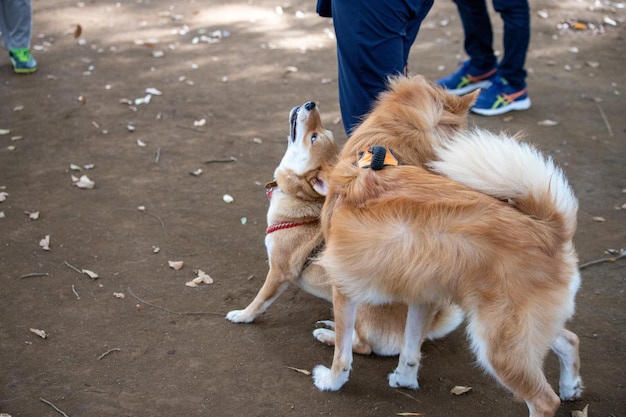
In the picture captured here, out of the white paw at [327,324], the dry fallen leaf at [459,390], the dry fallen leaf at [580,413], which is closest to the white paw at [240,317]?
the white paw at [327,324]

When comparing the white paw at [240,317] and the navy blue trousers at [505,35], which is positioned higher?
the navy blue trousers at [505,35]

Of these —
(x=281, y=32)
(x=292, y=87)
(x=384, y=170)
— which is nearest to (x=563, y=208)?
(x=384, y=170)

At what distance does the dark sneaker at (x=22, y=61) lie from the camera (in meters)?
6.44

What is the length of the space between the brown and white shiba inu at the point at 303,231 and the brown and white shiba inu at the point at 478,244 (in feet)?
1.84

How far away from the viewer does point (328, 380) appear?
307cm

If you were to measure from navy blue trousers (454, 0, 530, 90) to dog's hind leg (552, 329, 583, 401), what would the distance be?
338 centimetres

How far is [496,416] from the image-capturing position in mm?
2934

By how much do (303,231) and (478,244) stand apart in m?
1.22

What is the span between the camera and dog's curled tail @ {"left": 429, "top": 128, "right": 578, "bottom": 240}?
2432 millimetres

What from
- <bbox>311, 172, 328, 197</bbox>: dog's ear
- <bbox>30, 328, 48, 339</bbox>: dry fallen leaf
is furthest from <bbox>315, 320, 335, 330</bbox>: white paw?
<bbox>30, 328, 48, 339</bbox>: dry fallen leaf

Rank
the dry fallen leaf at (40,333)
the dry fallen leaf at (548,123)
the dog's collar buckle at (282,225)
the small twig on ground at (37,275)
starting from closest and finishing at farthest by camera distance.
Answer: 1. the dry fallen leaf at (40,333)
2. the dog's collar buckle at (282,225)
3. the small twig on ground at (37,275)
4. the dry fallen leaf at (548,123)

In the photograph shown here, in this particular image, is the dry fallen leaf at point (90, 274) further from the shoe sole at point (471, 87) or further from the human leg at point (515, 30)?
the human leg at point (515, 30)

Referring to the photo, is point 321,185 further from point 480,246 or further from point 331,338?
point 480,246

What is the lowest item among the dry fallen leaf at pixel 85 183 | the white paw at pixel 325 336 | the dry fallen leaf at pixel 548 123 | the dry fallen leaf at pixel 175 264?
the dry fallen leaf at pixel 85 183
